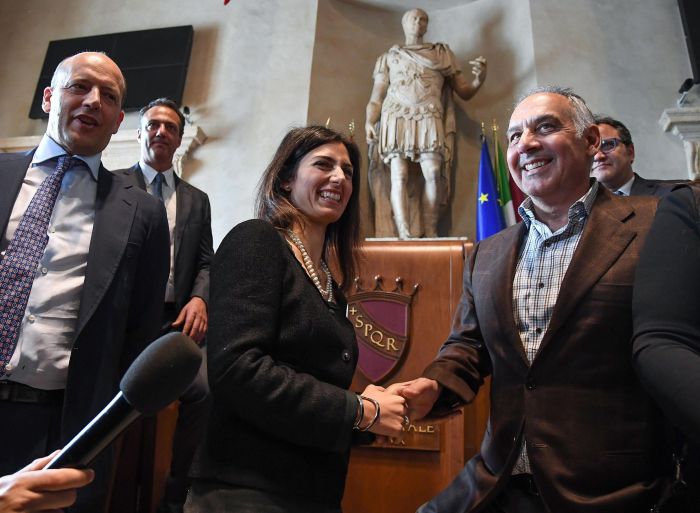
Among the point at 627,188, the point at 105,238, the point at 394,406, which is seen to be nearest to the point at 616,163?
the point at 627,188

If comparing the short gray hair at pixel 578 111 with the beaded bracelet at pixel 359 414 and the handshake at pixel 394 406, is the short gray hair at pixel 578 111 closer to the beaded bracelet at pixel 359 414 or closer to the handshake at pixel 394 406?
the handshake at pixel 394 406

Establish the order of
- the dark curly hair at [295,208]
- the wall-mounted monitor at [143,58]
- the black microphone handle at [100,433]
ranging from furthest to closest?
the wall-mounted monitor at [143,58], the dark curly hair at [295,208], the black microphone handle at [100,433]

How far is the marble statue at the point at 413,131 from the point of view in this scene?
4.88m

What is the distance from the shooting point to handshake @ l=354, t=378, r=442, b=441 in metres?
1.16

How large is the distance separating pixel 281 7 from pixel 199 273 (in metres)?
4.25

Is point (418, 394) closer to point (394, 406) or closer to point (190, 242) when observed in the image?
point (394, 406)

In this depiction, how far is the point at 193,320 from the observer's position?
7.43ft

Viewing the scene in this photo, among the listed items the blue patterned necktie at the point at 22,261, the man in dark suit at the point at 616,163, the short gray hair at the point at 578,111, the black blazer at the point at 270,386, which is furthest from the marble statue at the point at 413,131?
the black blazer at the point at 270,386

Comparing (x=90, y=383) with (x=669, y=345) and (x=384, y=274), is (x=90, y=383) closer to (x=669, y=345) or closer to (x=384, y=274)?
(x=669, y=345)

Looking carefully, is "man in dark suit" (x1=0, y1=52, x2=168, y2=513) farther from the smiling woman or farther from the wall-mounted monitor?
the wall-mounted monitor

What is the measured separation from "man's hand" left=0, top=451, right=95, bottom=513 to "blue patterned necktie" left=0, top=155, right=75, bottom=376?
724 millimetres

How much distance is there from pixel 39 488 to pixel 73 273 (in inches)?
35.0

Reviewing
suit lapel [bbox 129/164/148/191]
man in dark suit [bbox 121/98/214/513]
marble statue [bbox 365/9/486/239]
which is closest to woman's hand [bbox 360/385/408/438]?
man in dark suit [bbox 121/98/214/513]

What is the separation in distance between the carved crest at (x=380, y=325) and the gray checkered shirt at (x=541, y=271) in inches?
49.4
